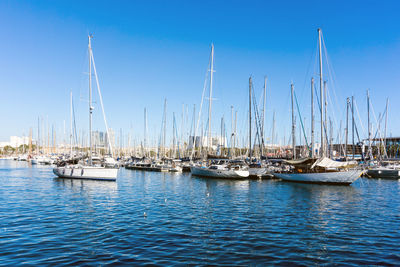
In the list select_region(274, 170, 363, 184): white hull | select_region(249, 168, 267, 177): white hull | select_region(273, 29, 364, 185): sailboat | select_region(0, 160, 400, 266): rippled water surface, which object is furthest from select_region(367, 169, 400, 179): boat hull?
select_region(0, 160, 400, 266): rippled water surface

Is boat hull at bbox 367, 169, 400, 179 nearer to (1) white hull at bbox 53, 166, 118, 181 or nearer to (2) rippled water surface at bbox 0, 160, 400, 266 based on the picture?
(2) rippled water surface at bbox 0, 160, 400, 266

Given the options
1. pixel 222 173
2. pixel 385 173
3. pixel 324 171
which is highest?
pixel 324 171

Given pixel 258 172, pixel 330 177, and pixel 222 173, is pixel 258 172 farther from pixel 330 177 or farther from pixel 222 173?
pixel 330 177

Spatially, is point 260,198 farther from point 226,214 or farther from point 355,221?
point 355,221

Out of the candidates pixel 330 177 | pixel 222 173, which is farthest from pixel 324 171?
pixel 222 173

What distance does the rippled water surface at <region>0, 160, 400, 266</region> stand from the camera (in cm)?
1223

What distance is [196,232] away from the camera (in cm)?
1605

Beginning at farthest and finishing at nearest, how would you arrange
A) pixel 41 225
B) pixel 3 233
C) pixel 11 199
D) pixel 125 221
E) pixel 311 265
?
1. pixel 11 199
2. pixel 125 221
3. pixel 41 225
4. pixel 3 233
5. pixel 311 265

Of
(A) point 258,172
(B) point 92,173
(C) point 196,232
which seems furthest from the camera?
(A) point 258,172

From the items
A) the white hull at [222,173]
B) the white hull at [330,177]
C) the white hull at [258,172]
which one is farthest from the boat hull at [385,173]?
the white hull at [222,173]

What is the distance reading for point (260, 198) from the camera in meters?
29.3

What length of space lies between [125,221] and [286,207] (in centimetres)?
1321

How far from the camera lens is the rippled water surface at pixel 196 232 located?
40.1 ft

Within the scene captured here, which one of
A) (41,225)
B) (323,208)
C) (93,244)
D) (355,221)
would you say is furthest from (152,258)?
(323,208)
